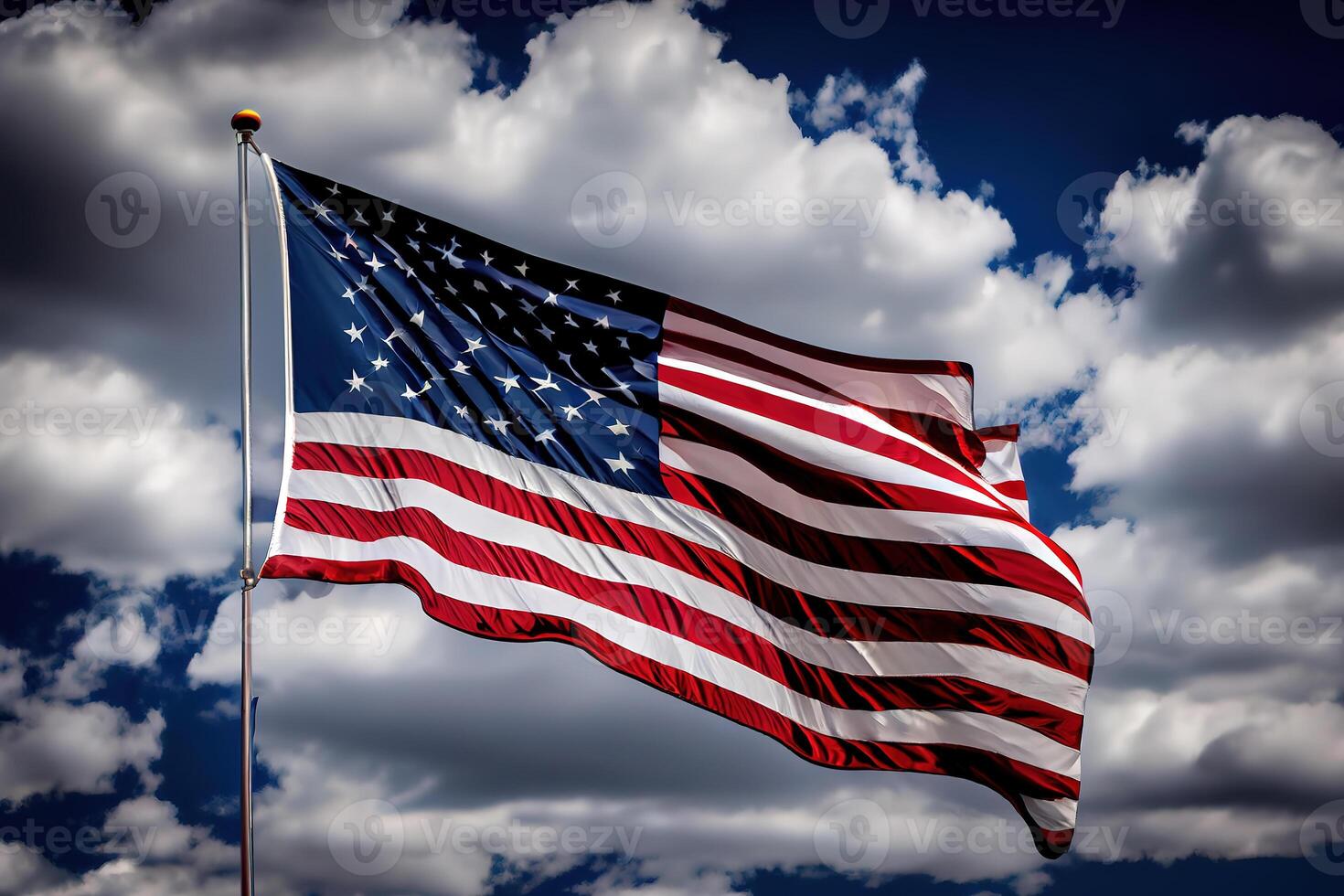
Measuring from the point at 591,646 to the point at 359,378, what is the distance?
156 inches

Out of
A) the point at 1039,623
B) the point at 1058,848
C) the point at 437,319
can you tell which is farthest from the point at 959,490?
the point at 437,319

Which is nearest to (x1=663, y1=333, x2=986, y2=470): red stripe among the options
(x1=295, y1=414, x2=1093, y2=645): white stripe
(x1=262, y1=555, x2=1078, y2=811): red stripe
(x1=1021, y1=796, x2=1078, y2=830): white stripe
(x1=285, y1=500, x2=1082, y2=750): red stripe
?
(x1=295, y1=414, x2=1093, y2=645): white stripe

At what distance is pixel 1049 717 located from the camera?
1393 centimetres

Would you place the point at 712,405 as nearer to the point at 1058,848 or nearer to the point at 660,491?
the point at 660,491

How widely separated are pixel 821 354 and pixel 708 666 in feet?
13.7

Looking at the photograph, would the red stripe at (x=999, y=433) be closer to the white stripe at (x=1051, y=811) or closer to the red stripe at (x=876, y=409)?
the red stripe at (x=876, y=409)

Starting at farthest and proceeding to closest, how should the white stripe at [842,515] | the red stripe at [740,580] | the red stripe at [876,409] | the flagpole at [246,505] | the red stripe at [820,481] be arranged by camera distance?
the red stripe at [876,409]
the red stripe at [820,481]
the white stripe at [842,515]
the red stripe at [740,580]
the flagpole at [246,505]

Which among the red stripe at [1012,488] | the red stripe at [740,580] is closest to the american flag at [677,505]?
the red stripe at [740,580]

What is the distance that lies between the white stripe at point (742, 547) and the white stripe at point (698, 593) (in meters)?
0.45

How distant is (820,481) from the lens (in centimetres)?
1449

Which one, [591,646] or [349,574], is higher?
[349,574]

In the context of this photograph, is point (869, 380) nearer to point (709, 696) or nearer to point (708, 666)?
point (708, 666)

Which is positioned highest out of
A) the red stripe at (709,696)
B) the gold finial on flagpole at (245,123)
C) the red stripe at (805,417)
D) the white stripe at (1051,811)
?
the gold finial on flagpole at (245,123)

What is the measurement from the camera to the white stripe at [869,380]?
1485 cm
